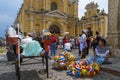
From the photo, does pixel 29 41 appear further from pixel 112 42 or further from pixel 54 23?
pixel 54 23

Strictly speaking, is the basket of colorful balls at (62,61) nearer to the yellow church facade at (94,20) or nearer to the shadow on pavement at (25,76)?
the shadow on pavement at (25,76)

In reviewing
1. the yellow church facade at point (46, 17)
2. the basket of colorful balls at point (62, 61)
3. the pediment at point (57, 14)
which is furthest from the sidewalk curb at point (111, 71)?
the pediment at point (57, 14)

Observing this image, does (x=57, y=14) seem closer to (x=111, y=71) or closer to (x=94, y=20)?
(x=94, y=20)

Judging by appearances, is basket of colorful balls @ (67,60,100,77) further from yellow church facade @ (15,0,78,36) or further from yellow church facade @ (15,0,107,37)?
yellow church facade @ (15,0,78,36)

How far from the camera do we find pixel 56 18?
161 ft

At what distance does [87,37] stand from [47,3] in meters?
36.5

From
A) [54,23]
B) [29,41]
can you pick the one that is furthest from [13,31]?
[54,23]

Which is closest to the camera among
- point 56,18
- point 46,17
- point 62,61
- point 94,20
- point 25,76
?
point 25,76

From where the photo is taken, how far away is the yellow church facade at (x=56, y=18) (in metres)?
46.2

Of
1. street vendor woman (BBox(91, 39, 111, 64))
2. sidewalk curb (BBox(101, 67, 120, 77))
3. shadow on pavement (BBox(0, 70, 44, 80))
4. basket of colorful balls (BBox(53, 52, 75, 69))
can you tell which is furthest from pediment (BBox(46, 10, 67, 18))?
sidewalk curb (BBox(101, 67, 120, 77))

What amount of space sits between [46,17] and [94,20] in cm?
968

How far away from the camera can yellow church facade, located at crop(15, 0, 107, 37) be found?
46.2m

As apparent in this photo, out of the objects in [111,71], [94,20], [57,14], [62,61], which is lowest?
[111,71]

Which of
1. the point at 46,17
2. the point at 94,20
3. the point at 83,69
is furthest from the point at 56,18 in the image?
the point at 83,69
